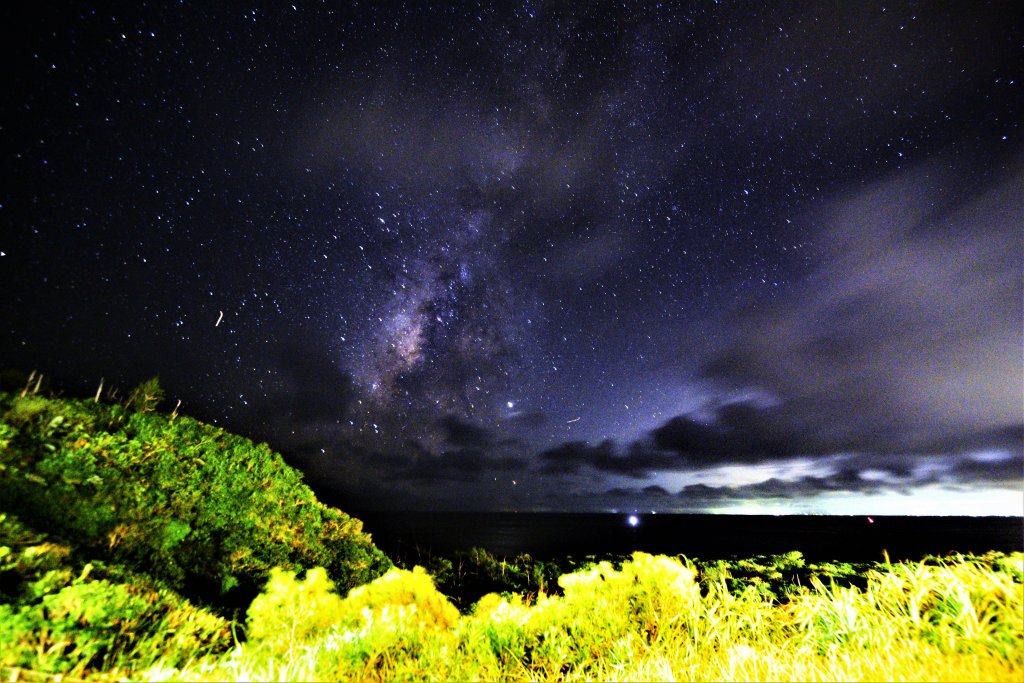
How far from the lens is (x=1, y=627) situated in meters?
3.52

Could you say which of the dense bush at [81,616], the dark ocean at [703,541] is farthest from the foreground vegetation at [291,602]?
the dark ocean at [703,541]

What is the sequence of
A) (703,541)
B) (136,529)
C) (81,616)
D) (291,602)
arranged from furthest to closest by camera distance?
(703,541) < (136,529) < (291,602) < (81,616)

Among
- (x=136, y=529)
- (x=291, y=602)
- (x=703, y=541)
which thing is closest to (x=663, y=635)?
(x=291, y=602)

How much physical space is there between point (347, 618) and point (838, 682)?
4960mm

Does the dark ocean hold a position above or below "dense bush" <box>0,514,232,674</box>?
below

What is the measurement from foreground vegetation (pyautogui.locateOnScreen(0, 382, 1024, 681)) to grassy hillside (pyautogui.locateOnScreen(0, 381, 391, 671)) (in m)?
0.02

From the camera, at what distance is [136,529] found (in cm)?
645

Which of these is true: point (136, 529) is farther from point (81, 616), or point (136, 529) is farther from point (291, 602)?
point (81, 616)

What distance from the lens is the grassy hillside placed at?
3.99 m

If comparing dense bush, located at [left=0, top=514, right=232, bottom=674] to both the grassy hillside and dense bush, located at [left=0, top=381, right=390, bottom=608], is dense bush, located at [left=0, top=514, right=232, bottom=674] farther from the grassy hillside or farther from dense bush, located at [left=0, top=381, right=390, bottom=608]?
dense bush, located at [left=0, top=381, right=390, bottom=608]

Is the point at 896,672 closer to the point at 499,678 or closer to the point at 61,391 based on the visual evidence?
the point at 499,678

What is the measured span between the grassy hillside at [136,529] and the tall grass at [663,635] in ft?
2.59

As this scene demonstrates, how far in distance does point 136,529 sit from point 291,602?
2443 mm

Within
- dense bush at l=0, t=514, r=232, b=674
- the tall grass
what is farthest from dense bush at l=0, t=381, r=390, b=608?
the tall grass
